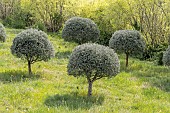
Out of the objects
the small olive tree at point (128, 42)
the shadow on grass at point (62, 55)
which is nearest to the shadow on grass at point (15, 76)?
the shadow on grass at point (62, 55)

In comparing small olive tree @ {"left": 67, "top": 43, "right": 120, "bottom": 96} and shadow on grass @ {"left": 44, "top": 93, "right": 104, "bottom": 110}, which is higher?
small olive tree @ {"left": 67, "top": 43, "right": 120, "bottom": 96}

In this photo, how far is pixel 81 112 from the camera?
1065 centimetres

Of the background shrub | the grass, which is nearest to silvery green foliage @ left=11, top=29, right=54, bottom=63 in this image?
the grass

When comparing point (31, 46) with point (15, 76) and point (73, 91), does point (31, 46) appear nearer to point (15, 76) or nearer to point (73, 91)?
point (15, 76)

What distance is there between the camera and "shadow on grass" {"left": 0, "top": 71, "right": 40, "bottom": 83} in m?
14.0

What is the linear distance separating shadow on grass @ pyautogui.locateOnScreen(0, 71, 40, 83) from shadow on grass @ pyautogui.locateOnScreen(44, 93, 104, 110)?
2.56 m

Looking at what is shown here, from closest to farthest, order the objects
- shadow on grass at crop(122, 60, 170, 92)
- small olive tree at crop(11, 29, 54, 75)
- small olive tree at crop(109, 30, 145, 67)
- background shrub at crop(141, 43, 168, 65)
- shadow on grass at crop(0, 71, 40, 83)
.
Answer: shadow on grass at crop(0, 71, 40, 83) → small olive tree at crop(11, 29, 54, 75) → shadow on grass at crop(122, 60, 170, 92) → small olive tree at crop(109, 30, 145, 67) → background shrub at crop(141, 43, 168, 65)

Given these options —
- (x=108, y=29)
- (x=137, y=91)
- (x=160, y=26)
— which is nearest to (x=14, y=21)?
(x=108, y=29)

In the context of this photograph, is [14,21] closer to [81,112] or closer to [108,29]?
[108,29]

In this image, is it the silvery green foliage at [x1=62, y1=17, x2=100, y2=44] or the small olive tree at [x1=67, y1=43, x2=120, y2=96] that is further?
the silvery green foliage at [x1=62, y1=17, x2=100, y2=44]

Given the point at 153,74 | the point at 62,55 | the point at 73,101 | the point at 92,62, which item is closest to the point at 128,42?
the point at 153,74

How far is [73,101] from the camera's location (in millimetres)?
11742

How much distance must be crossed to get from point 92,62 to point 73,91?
173 cm

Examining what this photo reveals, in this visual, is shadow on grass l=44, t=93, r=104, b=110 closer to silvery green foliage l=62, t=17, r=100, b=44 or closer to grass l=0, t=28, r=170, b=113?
grass l=0, t=28, r=170, b=113
